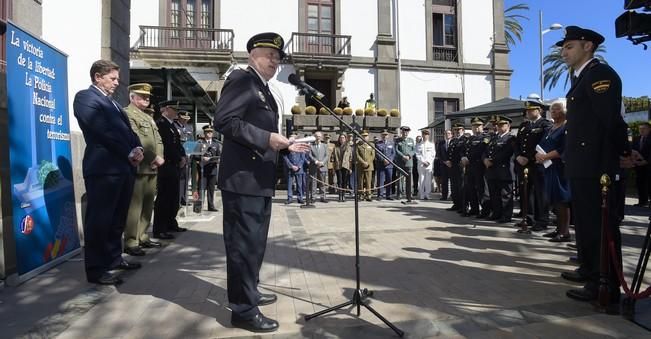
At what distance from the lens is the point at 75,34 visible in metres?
5.88

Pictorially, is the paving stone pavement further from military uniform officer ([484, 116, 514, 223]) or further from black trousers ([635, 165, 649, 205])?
black trousers ([635, 165, 649, 205])

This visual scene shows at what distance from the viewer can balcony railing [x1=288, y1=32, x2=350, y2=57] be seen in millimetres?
21906

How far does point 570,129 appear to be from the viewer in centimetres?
371

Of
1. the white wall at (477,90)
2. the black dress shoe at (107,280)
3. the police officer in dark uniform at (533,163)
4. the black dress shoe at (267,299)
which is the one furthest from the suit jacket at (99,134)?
the white wall at (477,90)

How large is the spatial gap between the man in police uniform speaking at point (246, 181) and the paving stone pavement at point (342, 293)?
0.24 meters

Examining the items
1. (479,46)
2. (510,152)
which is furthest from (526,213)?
(479,46)

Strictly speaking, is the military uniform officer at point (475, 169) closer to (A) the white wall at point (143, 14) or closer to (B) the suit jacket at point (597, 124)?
(B) the suit jacket at point (597, 124)

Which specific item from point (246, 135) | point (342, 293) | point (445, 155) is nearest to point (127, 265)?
point (342, 293)

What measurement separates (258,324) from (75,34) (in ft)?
16.6

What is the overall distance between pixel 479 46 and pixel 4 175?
963 inches

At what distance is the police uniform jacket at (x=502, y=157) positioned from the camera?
750 centimetres

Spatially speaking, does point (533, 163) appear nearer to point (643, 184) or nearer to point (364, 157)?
point (364, 157)

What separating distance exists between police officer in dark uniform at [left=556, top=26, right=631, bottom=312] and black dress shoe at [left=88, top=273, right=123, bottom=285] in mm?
4024

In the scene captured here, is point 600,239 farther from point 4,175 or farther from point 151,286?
point 4,175
